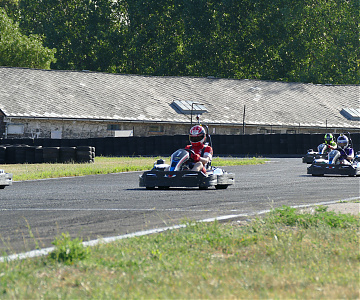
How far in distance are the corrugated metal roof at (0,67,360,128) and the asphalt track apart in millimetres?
27372

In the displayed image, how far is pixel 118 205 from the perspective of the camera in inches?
499

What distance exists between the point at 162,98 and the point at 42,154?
22762 millimetres

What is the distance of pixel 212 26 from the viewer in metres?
71.8

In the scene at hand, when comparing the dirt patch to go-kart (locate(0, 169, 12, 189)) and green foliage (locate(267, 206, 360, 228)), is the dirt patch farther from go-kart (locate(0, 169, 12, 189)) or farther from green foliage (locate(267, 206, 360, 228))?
go-kart (locate(0, 169, 12, 189))

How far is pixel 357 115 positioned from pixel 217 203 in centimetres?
4491

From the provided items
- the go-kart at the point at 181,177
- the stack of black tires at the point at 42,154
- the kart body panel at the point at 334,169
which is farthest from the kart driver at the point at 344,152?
the stack of black tires at the point at 42,154

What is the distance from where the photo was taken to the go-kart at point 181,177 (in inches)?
667

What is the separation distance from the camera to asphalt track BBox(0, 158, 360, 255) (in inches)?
362

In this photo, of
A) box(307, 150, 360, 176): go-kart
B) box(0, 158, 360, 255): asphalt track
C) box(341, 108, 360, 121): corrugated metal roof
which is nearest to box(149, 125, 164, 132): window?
box(341, 108, 360, 121): corrugated metal roof

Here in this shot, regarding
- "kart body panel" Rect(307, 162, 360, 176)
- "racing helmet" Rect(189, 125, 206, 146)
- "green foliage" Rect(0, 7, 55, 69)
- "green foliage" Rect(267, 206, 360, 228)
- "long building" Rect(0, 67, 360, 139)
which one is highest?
"green foliage" Rect(0, 7, 55, 69)

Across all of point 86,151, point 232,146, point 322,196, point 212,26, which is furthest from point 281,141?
point 212,26

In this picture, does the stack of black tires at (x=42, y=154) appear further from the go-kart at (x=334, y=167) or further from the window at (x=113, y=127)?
the window at (x=113, y=127)

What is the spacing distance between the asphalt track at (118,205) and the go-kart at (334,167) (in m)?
3.44

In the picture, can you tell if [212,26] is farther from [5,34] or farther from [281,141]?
[281,141]
